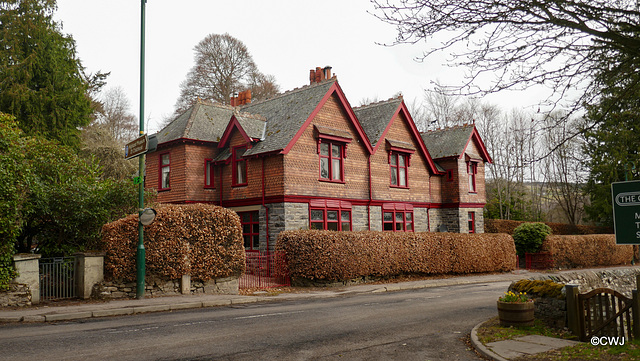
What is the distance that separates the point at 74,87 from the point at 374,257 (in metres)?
21.4

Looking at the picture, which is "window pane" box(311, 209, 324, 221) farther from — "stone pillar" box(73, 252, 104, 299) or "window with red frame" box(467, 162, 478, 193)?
"window with red frame" box(467, 162, 478, 193)

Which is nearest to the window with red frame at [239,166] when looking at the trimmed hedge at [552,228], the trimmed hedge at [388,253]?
the trimmed hedge at [388,253]

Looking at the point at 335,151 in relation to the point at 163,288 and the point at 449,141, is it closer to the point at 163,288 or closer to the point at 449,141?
the point at 449,141

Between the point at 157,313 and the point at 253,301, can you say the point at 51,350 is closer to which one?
the point at 157,313

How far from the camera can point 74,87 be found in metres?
30.8

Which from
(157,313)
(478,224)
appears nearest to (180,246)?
(157,313)

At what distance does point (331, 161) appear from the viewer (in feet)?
89.2

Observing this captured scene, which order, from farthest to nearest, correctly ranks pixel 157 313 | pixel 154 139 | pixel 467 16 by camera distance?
1. pixel 154 139
2. pixel 157 313
3. pixel 467 16

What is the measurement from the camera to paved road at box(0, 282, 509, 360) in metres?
8.27

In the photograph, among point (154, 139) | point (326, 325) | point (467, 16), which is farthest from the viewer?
point (154, 139)

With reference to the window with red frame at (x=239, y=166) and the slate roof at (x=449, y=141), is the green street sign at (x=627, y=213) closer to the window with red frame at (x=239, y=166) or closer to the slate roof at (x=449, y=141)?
the window with red frame at (x=239, y=166)

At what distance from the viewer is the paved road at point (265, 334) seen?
326 inches

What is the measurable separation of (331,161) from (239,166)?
501cm

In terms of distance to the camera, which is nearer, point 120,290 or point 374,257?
point 120,290
